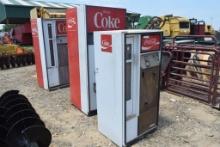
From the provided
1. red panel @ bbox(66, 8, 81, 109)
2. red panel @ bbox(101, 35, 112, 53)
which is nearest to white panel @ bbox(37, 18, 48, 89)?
red panel @ bbox(66, 8, 81, 109)

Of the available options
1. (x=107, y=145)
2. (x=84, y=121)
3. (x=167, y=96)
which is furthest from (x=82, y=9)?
(x=167, y=96)

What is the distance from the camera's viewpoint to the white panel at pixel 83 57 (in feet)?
11.2

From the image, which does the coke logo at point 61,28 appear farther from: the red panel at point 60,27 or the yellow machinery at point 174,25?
the yellow machinery at point 174,25

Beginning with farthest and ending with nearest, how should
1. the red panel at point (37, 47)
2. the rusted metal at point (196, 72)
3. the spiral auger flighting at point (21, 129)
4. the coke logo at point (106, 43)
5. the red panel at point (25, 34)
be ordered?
1. the red panel at point (25, 34)
2. the red panel at point (37, 47)
3. the rusted metal at point (196, 72)
4. the coke logo at point (106, 43)
5. the spiral auger flighting at point (21, 129)

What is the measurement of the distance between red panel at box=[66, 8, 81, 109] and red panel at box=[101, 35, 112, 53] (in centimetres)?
105

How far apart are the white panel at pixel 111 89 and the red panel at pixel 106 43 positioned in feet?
0.17

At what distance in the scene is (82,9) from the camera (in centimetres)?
335

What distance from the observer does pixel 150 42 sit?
2.75 meters

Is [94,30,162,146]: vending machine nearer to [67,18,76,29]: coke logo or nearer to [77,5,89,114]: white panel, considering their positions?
[77,5,89,114]: white panel

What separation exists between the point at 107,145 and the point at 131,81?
905 mm

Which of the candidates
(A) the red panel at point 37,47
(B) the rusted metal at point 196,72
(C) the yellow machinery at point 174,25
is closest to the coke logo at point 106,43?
(B) the rusted metal at point 196,72

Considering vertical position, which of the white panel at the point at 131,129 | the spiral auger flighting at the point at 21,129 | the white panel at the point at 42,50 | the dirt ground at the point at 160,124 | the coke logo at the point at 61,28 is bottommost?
the dirt ground at the point at 160,124

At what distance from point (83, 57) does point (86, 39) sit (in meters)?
0.31

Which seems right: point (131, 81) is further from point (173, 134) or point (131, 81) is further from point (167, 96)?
point (167, 96)
